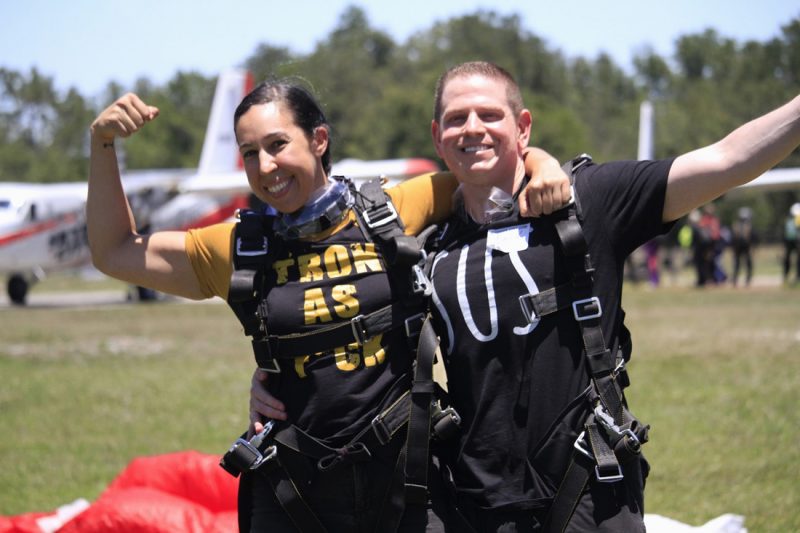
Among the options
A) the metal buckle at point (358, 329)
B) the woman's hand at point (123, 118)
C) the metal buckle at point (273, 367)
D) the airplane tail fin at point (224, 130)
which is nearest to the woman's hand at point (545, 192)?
the metal buckle at point (358, 329)

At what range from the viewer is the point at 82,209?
26578mm

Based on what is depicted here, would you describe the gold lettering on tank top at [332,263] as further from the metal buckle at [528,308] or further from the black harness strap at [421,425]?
the metal buckle at [528,308]

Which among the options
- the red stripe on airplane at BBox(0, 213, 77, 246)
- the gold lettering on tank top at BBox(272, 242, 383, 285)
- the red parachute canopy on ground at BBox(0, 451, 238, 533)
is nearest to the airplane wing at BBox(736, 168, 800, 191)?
the gold lettering on tank top at BBox(272, 242, 383, 285)

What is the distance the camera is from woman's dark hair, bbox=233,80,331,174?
295cm

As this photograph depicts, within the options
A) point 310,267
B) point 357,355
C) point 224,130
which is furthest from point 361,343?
point 224,130

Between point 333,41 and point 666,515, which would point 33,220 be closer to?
point 666,515

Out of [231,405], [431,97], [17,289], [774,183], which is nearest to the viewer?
[231,405]

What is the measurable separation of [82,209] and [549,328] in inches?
1006

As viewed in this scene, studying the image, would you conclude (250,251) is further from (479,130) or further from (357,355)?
(479,130)

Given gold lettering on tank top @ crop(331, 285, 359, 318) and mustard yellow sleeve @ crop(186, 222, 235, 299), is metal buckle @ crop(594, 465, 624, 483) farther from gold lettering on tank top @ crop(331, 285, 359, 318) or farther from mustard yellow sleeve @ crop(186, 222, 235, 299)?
mustard yellow sleeve @ crop(186, 222, 235, 299)

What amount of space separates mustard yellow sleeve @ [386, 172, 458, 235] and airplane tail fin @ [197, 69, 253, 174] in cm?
2737

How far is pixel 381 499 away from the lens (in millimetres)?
2867

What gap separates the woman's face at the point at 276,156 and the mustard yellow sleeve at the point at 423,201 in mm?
335

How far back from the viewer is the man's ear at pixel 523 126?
2.98 m
